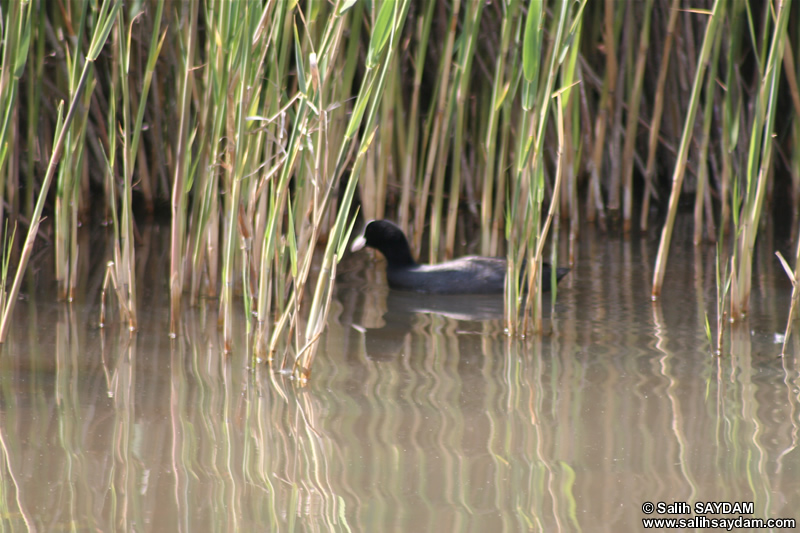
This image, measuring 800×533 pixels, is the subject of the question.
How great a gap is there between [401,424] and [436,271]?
5.75 ft

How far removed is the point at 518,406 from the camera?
2633 millimetres

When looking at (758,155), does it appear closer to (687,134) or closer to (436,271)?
(687,134)

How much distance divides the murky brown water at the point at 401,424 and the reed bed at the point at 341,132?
184mm

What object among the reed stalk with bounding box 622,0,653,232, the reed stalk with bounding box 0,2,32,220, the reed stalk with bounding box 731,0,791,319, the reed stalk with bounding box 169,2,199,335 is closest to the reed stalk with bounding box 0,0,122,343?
the reed stalk with bounding box 0,2,32,220

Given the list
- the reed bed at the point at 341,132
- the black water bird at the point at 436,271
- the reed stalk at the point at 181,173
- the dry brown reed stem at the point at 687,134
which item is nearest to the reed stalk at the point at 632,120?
the reed bed at the point at 341,132

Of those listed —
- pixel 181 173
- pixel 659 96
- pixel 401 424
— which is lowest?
pixel 401 424

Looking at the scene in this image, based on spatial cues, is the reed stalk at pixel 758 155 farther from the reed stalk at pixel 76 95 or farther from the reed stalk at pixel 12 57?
the reed stalk at pixel 12 57

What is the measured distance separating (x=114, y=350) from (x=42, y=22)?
1.35 m

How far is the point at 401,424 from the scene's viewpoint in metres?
2.47

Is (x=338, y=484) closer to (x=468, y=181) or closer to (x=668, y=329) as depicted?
(x=668, y=329)

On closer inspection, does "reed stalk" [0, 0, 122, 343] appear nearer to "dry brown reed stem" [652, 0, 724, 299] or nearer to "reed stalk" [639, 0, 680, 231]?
"dry brown reed stem" [652, 0, 724, 299]

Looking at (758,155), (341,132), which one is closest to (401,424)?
(758,155)

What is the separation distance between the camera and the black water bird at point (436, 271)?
4.09 meters

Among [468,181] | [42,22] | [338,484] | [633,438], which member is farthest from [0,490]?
[468,181]
